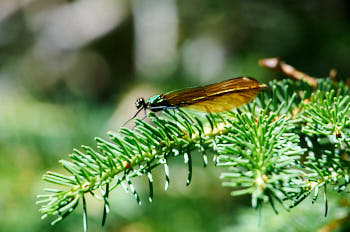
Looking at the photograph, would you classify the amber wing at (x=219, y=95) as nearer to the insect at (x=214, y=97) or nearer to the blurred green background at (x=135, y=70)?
the insect at (x=214, y=97)

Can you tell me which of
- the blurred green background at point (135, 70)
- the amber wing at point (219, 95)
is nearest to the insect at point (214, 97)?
the amber wing at point (219, 95)

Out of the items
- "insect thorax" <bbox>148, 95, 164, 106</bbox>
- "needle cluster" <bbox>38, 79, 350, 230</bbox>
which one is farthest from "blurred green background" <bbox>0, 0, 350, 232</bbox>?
"insect thorax" <bbox>148, 95, 164, 106</bbox>

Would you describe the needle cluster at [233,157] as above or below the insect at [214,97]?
below

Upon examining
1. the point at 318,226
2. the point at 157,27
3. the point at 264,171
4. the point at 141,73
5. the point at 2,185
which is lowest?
the point at 318,226

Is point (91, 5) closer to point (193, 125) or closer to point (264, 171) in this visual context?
point (193, 125)

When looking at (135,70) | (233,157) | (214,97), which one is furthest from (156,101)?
(135,70)

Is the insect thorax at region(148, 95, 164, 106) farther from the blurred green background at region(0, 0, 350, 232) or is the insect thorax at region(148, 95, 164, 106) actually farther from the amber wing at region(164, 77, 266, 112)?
the blurred green background at region(0, 0, 350, 232)

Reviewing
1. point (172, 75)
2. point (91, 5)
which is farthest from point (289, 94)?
point (91, 5)

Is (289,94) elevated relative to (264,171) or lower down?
elevated
